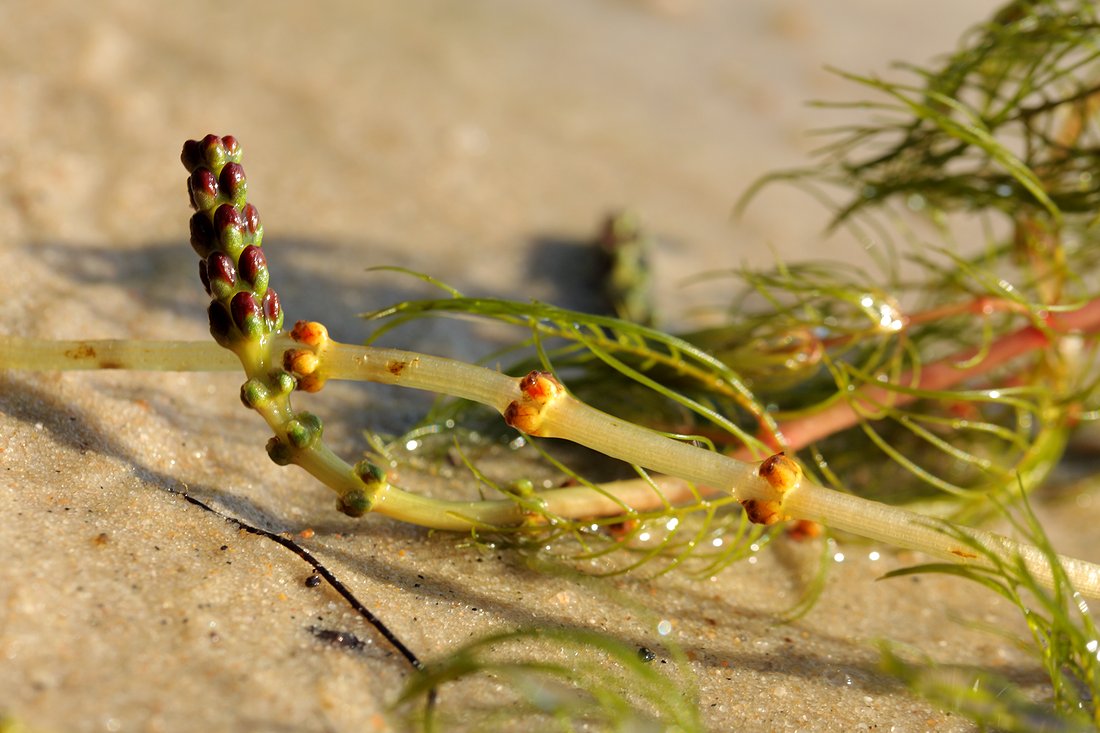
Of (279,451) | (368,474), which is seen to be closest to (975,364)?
(368,474)

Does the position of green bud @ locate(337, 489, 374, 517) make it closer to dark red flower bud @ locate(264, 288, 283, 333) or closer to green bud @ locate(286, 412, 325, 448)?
green bud @ locate(286, 412, 325, 448)

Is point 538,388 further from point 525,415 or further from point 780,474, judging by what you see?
point 780,474

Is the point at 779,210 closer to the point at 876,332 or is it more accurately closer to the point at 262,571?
the point at 876,332

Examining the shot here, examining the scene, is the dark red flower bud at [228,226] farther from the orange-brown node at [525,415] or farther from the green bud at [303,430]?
the orange-brown node at [525,415]

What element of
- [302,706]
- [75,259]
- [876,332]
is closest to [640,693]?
[302,706]

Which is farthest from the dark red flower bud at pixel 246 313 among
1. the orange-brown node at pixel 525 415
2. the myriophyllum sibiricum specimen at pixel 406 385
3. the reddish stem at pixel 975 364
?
the reddish stem at pixel 975 364
